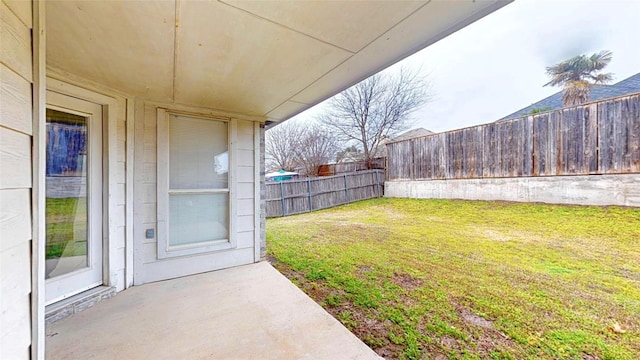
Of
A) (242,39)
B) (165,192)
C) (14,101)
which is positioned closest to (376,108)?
(165,192)

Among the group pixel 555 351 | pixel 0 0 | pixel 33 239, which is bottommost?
pixel 555 351

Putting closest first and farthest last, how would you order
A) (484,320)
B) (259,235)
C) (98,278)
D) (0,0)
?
(0,0), (484,320), (98,278), (259,235)

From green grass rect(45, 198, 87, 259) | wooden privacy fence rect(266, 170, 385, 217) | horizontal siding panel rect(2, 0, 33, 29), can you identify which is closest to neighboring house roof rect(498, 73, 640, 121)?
wooden privacy fence rect(266, 170, 385, 217)

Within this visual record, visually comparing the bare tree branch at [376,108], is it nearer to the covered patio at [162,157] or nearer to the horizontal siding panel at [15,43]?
the covered patio at [162,157]

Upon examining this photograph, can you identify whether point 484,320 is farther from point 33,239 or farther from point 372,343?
point 33,239

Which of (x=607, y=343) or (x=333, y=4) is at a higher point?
(x=333, y=4)

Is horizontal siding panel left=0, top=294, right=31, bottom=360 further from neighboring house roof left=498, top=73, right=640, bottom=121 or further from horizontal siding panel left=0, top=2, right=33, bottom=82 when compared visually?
neighboring house roof left=498, top=73, right=640, bottom=121

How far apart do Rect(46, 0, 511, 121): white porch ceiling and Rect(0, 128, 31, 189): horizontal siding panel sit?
77cm

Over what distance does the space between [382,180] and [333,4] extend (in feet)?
31.6

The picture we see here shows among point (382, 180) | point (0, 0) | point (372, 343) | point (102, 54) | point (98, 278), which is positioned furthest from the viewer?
point (382, 180)

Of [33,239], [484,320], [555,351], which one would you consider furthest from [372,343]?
[33,239]

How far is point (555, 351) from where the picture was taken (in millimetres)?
1722

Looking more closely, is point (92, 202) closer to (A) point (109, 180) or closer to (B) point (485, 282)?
(A) point (109, 180)

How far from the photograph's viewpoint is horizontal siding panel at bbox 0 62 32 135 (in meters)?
0.78
